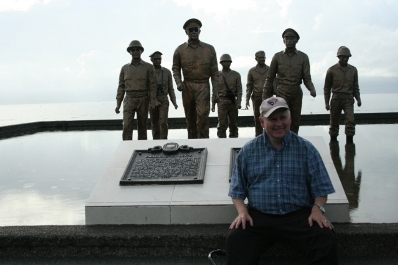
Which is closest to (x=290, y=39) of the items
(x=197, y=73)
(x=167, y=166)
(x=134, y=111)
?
(x=197, y=73)

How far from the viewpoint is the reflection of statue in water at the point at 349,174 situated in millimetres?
5538

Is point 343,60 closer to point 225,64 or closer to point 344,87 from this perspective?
point 344,87

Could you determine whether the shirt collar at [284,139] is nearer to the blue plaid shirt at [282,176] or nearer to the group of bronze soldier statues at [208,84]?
the blue plaid shirt at [282,176]

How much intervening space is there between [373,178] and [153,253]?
3875 millimetres

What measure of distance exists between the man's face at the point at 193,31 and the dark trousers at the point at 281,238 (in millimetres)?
4826

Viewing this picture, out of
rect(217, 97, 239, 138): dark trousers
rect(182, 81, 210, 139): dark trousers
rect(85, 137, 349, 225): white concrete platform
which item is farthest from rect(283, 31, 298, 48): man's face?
rect(85, 137, 349, 225): white concrete platform

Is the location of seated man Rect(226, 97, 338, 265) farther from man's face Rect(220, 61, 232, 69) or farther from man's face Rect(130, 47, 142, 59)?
man's face Rect(220, 61, 232, 69)

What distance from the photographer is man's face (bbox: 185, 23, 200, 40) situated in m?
7.65

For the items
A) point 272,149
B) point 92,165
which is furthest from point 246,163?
point 92,165

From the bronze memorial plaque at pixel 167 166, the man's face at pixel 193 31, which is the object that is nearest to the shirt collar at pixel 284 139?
the bronze memorial plaque at pixel 167 166

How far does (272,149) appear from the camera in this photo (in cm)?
336

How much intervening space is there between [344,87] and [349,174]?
4.69 meters

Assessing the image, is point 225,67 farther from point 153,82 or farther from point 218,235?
point 218,235

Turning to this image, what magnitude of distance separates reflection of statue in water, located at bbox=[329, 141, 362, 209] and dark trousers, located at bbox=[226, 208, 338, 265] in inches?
78.5
